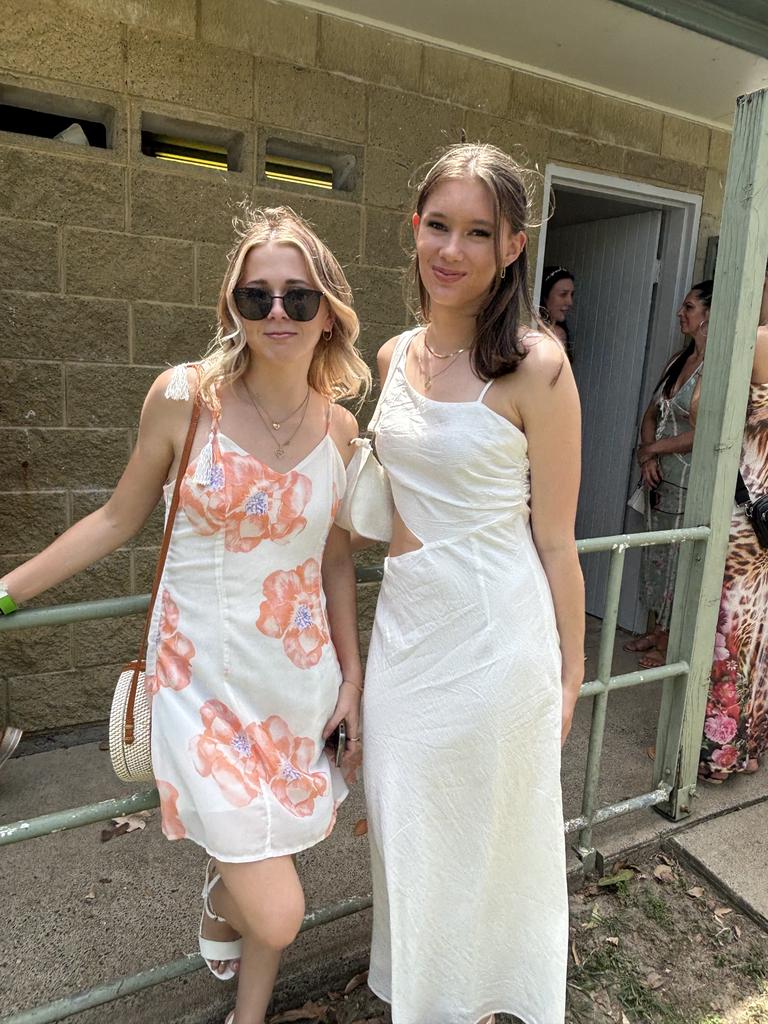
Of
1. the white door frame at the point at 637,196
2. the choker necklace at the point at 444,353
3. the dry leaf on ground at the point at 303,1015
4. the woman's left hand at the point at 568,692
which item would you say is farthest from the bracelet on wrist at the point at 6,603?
the white door frame at the point at 637,196

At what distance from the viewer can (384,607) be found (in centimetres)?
181

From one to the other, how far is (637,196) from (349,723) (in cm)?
383

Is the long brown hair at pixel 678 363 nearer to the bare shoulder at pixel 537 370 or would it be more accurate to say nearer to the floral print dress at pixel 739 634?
the floral print dress at pixel 739 634

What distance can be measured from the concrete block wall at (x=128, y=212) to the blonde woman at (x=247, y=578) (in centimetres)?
171

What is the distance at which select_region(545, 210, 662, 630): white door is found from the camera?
4.96 meters

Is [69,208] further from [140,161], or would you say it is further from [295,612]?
[295,612]

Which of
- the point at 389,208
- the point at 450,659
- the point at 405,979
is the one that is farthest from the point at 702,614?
the point at 389,208

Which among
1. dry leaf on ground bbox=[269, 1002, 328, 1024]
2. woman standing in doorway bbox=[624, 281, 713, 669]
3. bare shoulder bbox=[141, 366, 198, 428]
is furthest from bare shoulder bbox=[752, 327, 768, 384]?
dry leaf on ground bbox=[269, 1002, 328, 1024]

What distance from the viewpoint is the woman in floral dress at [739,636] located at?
3.16 metres

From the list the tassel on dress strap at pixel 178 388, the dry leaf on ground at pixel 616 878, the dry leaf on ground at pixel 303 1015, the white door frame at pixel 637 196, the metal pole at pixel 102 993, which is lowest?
the dry leaf on ground at pixel 303 1015

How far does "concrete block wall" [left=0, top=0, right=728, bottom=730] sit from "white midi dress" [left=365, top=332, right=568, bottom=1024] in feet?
6.11

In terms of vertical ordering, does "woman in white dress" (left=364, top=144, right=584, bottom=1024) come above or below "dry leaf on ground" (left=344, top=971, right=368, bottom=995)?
above

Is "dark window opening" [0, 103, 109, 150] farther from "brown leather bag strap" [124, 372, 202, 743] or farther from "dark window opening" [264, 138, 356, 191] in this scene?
"brown leather bag strap" [124, 372, 202, 743]

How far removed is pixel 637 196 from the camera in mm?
4438
